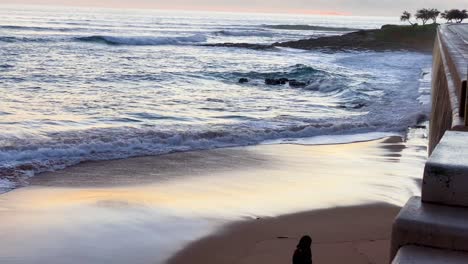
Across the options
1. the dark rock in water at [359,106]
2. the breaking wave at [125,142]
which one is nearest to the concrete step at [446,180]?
the breaking wave at [125,142]

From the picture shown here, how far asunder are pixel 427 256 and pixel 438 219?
223 mm

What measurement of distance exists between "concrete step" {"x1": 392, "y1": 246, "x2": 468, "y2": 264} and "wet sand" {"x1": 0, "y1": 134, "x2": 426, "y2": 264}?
3.12m

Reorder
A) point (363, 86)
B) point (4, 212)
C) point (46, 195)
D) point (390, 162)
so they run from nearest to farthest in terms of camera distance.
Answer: point (4, 212) → point (46, 195) → point (390, 162) → point (363, 86)

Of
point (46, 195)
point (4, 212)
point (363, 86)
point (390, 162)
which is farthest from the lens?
point (363, 86)

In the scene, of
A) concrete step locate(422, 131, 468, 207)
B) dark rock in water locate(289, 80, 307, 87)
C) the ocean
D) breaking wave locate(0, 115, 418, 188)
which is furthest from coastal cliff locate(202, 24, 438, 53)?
concrete step locate(422, 131, 468, 207)

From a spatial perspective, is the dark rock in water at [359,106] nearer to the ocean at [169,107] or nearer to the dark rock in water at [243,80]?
the ocean at [169,107]

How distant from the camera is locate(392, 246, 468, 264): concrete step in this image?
8.50 ft

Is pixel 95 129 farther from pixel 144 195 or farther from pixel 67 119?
pixel 144 195

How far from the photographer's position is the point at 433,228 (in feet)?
8.98

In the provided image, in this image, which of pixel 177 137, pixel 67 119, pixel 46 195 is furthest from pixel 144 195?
pixel 67 119

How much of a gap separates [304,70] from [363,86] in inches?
292

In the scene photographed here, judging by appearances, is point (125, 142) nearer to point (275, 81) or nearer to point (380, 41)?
point (275, 81)

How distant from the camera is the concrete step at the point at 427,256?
8.50 feet

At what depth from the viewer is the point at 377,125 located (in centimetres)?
1437
